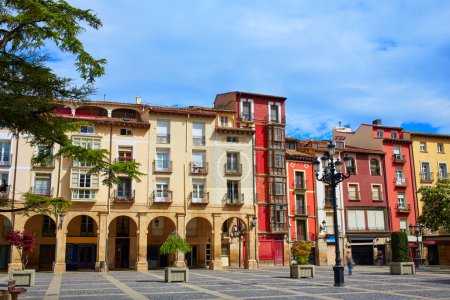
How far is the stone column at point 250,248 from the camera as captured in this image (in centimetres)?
3997

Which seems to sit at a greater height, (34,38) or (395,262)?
(34,38)

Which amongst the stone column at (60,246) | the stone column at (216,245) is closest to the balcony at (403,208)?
the stone column at (216,245)

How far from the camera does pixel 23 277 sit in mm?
22406

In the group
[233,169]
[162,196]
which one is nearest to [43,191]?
[162,196]

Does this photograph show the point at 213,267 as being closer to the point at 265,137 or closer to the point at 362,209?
the point at 265,137

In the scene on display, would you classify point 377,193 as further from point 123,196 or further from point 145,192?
point 123,196

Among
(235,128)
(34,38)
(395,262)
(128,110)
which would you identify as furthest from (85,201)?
(34,38)

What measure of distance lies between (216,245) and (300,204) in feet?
36.7

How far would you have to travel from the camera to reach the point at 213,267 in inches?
1526

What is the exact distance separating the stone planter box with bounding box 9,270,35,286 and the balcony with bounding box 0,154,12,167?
15.8 metres

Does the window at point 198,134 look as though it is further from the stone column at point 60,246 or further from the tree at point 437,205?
the tree at point 437,205

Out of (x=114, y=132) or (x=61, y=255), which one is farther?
(x=114, y=132)

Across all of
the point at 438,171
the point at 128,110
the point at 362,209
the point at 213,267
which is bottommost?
the point at 213,267

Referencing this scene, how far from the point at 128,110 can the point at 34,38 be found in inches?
1211
